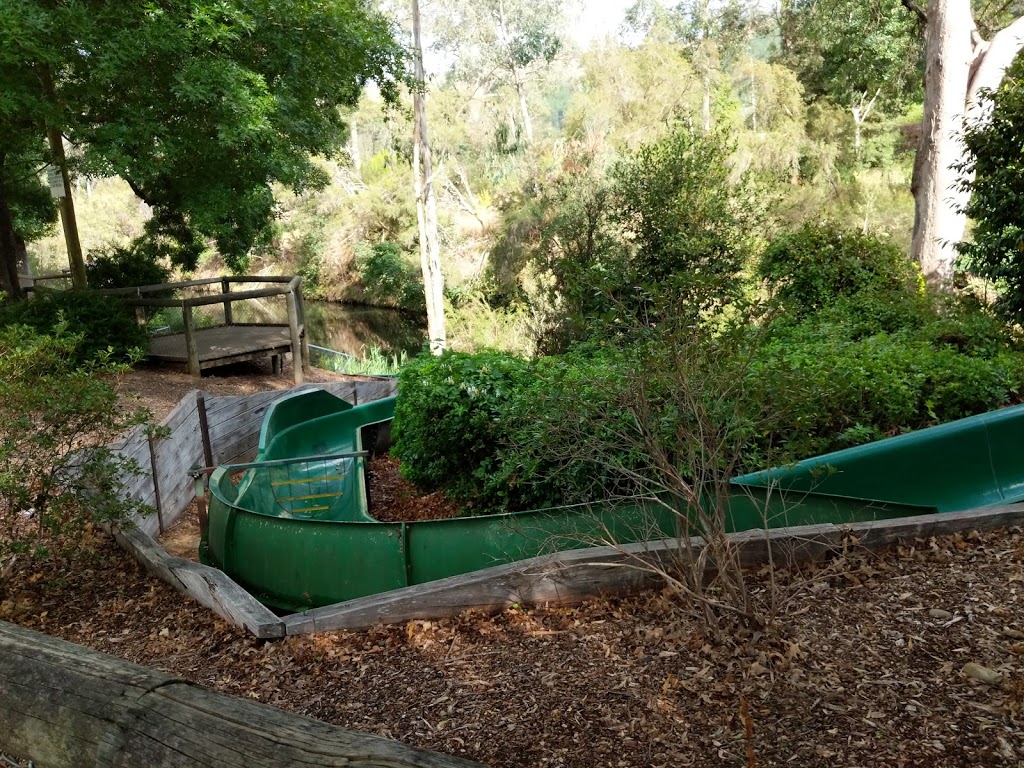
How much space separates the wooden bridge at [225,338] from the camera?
38.4 ft

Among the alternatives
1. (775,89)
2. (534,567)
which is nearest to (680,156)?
(534,567)

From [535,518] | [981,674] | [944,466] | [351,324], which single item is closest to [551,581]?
[535,518]

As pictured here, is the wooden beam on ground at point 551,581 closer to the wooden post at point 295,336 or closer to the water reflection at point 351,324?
the wooden post at point 295,336

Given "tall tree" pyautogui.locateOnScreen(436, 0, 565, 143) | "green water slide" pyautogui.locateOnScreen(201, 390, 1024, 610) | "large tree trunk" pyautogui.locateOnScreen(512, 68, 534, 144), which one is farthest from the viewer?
"tall tree" pyautogui.locateOnScreen(436, 0, 565, 143)

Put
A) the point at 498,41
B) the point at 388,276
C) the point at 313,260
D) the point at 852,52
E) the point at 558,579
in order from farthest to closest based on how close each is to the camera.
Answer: the point at 498,41 → the point at 313,260 → the point at 388,276 → the point at 852,52 → the point at 558,579

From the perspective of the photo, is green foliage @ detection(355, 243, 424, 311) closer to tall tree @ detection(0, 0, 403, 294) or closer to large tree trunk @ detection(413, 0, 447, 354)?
large tree trunk @ detection(413, 0, 447, 354)

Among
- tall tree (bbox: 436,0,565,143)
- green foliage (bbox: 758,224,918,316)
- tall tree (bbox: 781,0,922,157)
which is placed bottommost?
green foliage (bbox: 758,224,918,316)

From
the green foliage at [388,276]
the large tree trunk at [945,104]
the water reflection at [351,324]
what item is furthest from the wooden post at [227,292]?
the green foliage at [388,276]

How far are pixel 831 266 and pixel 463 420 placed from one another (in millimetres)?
7200

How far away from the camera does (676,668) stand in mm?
3416

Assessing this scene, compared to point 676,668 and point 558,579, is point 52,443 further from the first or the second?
point 676,668

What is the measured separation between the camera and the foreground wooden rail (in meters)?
1.65

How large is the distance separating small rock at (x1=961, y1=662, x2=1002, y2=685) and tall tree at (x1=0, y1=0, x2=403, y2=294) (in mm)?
9076

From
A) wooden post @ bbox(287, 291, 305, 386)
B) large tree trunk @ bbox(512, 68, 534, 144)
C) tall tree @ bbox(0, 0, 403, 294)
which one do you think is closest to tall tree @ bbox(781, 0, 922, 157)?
large tree trunk @ bbox(512, 68, 534, 144)
